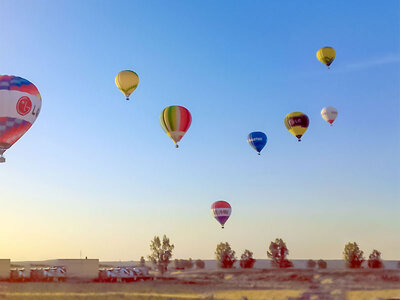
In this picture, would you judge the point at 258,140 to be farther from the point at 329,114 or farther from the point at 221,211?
the point at 329,114

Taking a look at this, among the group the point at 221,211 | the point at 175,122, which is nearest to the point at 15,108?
the point at 175,122

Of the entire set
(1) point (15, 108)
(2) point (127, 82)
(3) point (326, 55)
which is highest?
(3) point (326, 55)

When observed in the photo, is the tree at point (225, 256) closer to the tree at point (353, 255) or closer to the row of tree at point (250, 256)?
the row of tree at point (250, 256)

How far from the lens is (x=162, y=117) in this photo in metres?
60.8

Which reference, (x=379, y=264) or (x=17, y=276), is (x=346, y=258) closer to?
(x=379, y=264)

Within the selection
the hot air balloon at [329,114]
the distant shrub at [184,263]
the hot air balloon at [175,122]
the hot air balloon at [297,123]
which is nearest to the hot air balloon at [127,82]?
the hot air balloon at [175,122]

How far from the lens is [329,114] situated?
8000 centimetres

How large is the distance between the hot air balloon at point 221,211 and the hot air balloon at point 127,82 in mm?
22167

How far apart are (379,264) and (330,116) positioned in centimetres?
7248

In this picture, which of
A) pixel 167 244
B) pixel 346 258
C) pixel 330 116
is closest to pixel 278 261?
pixel 346 258

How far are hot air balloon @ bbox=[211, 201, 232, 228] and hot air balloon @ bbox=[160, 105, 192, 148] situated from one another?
18.0 meters

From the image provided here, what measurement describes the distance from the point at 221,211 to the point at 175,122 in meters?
19.8

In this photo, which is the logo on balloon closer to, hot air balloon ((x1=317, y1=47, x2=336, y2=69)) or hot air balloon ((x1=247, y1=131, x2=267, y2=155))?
hot air balloon ((x1=247, y1=131, x2=267, y2=155))

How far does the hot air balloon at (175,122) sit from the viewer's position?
5984 cm
